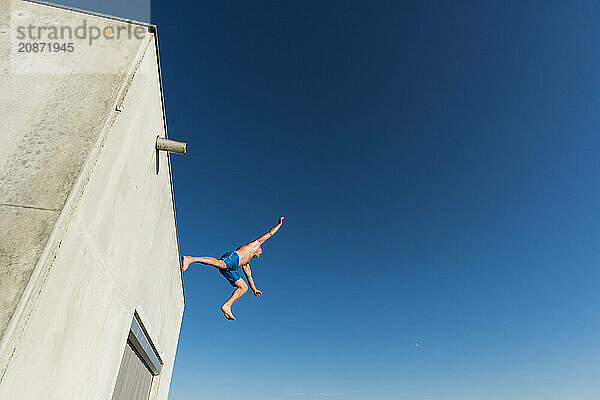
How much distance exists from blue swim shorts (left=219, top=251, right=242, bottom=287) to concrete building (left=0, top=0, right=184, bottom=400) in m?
1.70

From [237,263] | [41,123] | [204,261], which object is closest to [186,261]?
[204,261]

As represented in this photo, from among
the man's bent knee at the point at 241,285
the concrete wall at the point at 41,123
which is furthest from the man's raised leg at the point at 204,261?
the concrete wall at the point at 41,123

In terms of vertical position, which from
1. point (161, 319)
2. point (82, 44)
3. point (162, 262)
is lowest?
point (161, 319)

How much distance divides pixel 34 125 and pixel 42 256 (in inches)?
53.3

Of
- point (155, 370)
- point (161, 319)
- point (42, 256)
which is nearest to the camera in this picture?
point (42, 256)

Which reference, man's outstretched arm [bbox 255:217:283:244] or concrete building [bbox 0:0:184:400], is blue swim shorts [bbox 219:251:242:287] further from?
concrete building [bbox 0:0:184:400]

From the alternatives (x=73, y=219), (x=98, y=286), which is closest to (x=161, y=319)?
(x=98, y=286)

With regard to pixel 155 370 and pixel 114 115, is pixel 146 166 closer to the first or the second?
pixel 114 115

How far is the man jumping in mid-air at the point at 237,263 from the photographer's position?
5786 mm

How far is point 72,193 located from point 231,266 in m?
3.93

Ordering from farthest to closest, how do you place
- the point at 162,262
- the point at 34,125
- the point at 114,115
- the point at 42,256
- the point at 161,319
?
the point at 161,319 → the point at 162,262 → the point at 114,115 → the point at 34,125 → the point at 42,256

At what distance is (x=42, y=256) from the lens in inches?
83.7

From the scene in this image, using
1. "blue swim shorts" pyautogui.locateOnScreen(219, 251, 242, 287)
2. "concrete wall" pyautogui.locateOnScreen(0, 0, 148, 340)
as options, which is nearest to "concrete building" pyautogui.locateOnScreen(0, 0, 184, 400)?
"concrete wall" pyautogui.locateOnScreen(0, 0, 148, 340)

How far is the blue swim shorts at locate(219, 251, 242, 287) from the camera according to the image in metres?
6.05
